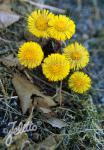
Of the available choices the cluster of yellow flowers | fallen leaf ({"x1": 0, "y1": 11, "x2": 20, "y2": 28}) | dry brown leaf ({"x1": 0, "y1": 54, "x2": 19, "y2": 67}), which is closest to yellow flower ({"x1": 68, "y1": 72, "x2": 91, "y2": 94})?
the cluster of yellow flowers

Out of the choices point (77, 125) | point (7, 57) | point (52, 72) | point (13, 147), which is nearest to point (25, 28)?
point (7, 57)

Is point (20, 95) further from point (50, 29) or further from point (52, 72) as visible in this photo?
point (50, 29)

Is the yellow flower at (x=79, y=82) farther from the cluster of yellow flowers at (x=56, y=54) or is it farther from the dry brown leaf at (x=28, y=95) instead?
the dry brown leaf at (x=28, y=95)

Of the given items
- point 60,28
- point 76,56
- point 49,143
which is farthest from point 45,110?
point 60,28

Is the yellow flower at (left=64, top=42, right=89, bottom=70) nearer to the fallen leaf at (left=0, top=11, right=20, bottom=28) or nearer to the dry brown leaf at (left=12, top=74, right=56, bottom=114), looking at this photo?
the dry brown leaf at (left=12, top=74, right=56, bottom=114)

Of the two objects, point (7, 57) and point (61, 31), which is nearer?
point (61, 31)
